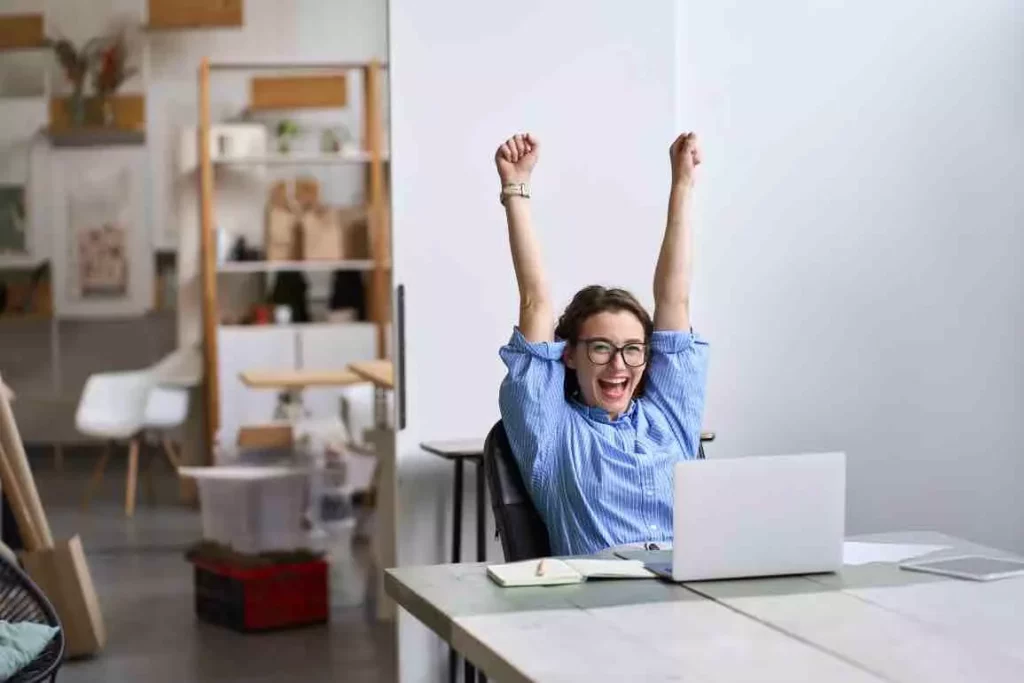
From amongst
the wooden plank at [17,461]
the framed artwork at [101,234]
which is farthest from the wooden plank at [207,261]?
the wooden plank at [17,461]

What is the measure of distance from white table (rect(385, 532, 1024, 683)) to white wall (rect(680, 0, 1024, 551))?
1911 mm

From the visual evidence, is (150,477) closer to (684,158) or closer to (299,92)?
(299,92)

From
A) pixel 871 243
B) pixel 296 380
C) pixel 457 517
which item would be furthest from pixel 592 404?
pixel 296 380

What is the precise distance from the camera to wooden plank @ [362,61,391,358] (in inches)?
367

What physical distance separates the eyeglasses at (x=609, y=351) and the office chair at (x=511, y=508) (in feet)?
0.88

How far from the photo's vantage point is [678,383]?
11.1ft

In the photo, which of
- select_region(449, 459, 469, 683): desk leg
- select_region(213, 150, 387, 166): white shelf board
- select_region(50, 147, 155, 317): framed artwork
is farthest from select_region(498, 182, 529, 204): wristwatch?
select_region(50, 147, 155, 317): framed artwork

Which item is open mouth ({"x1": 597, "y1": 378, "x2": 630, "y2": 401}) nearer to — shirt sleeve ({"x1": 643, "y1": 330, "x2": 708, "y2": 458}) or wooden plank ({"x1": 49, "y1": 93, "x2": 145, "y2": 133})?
shirt sleeve ({"x1": 643, "y1": 330, "x2": 708, "y2": 458})

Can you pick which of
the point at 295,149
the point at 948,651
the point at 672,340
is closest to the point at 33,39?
the point at 295,149

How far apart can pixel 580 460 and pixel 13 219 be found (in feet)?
28.1

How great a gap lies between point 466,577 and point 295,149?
26.2 feet

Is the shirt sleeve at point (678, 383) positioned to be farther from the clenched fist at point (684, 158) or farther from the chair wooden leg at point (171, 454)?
the chair wooden leg at point (171, 454)

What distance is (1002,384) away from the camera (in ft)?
15.3

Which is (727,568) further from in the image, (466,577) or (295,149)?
(295,149)
